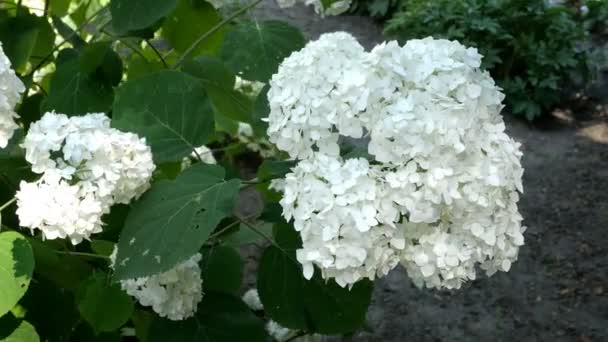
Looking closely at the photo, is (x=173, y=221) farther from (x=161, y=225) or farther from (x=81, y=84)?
(x=81, y=84)

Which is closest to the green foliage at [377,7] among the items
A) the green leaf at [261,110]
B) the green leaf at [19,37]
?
the green leaf at [19,37]

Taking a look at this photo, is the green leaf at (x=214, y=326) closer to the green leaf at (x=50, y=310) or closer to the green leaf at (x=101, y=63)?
the green leaf at (x=50, y=310)

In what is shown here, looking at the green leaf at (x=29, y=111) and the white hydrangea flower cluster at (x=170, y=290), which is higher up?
the green leaf at (x=29, y=111)

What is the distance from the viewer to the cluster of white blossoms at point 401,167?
940 mm

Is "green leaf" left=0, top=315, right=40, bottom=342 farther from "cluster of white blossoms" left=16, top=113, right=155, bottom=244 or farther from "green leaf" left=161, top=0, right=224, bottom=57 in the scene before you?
"green leaf" left=161, top=0, right=224, bottom=57

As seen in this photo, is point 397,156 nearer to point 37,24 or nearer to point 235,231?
point 235,231

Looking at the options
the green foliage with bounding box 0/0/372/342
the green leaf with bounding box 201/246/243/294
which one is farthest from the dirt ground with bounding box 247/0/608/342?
the green foliage with bounding box 0/0/372/342

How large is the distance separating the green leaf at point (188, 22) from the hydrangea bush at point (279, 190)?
0.24 m

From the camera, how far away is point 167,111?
4.49ft

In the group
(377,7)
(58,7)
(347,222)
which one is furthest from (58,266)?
(377,7)

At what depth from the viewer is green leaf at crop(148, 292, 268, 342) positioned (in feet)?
4.74

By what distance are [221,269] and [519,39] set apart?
3.93 m

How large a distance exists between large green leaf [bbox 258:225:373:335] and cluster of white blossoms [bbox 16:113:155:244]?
0.31 m

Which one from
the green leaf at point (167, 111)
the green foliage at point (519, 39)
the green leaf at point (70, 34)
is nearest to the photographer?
the green leaf at point (167, 111)
